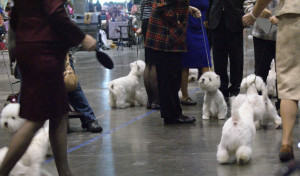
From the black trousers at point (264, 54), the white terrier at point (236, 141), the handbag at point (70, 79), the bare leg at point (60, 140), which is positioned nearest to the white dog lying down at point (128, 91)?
the black trousers at point (264, 54)

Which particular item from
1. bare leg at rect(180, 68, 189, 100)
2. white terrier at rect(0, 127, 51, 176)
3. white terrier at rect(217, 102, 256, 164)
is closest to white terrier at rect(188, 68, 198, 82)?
bare leg at rect(180, 68, 189, 100)

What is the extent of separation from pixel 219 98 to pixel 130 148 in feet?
6.03

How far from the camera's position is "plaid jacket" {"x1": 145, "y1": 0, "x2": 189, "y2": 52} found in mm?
5703

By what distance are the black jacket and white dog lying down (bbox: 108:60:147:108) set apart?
47.5 inches

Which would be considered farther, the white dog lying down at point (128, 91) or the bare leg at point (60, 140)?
the white dog lying down at point (128, 91)

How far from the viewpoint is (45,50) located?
10.7 feet

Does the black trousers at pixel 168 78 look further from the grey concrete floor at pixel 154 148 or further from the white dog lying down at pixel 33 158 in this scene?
→ the white dog lying down at pixel 33 158

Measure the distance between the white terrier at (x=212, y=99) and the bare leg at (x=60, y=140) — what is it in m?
2.99

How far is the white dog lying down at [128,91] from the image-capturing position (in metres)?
7.52

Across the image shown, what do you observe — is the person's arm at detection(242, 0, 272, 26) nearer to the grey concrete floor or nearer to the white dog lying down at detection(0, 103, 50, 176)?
the grey concrete floor

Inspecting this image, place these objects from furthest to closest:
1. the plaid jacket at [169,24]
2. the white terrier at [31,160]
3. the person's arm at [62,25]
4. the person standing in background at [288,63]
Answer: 1. the plaid jacket at [169,24]
2. the person standing in background at [288,63]
3. the white terrier at [31,160]
4. the person's arm at [62,25]

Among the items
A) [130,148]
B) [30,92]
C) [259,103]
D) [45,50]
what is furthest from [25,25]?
[259,103]

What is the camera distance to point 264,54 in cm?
624

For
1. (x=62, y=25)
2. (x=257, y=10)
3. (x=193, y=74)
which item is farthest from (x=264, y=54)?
(x=62, y=25)
